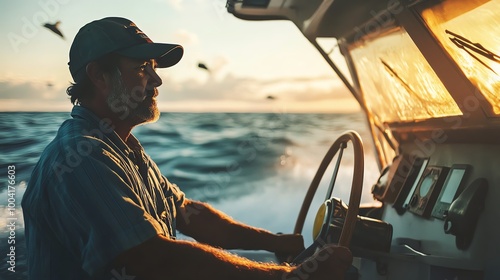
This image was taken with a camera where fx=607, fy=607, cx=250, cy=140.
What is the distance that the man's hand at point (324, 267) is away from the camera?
1.41 meters

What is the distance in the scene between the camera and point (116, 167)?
4.43 feet

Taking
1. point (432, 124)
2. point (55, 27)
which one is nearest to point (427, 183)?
point (432, 124)

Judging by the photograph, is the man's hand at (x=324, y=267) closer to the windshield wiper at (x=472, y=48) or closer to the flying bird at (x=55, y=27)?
the windshield wiper at (x=472, y=48)

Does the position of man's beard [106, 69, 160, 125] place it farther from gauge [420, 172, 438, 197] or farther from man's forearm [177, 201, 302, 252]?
gauge [420, 172, 438, 197]

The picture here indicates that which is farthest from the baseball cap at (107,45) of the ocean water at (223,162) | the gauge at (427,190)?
the ocean water at (223,162)

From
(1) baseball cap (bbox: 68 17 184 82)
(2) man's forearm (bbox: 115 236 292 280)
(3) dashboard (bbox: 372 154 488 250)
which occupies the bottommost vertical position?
(2) man's forearm (bbox: 115 236 292 280)

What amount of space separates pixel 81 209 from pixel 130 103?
15.2 inches

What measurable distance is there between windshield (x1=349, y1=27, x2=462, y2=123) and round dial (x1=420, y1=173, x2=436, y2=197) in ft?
0.68

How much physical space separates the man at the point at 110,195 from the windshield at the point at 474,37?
0.61 metres

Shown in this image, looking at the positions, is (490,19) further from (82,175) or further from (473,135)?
(82,175)

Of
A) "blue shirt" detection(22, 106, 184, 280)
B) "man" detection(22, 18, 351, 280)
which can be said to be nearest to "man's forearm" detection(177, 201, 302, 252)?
"man" detection(22, 18, 351, 280)

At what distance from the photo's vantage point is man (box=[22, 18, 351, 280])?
1.27 meters

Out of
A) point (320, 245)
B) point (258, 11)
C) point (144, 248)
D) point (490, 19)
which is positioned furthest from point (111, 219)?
point (258, 11)

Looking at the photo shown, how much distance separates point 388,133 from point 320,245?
1127mm
